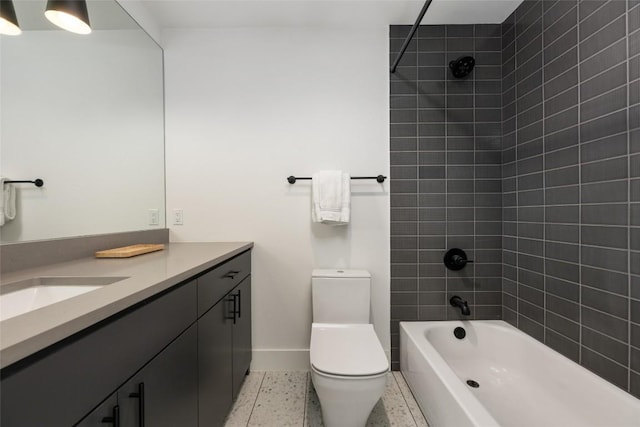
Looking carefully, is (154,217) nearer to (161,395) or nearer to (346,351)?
(161,395)

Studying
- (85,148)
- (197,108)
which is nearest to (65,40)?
(85,148)

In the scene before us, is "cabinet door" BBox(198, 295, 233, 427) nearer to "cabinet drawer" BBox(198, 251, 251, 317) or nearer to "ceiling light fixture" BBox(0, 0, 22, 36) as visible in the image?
"cabinet drawer" BBox(198, 251, 251, 317)

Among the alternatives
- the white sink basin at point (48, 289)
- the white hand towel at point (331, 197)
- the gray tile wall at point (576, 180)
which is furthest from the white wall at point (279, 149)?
the white sink basin at point (48, 289)

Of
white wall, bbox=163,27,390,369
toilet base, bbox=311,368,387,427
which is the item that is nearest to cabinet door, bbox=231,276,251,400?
white wall, bbox=163,27,390,369

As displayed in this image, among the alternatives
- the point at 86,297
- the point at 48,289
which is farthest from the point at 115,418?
the point at 48,289

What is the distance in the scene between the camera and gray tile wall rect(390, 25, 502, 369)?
5.94ft

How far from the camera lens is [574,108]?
1279 mm

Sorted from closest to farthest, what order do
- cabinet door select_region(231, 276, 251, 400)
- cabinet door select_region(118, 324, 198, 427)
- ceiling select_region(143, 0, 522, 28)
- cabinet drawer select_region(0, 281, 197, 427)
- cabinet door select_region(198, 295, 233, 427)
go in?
cabinet drawer select_region(0, 281, 197, 427)
cabinet door select_region(118, 324, 198, 427)
cabinet door select_region(198, 295, 233, 427)
cabinet door select_region(231, 276, 251, 400)
ceiling select_region(143, 0, 522, 28)

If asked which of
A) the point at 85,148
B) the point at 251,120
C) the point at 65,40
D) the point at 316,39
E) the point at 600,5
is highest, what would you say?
the point at 316,39

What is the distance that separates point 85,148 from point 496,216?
2460mm

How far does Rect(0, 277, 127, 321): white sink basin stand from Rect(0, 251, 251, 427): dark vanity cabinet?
24 centimetres

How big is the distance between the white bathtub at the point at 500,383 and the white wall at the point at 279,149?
0.39 meters

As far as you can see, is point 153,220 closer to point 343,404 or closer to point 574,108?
point 343,404

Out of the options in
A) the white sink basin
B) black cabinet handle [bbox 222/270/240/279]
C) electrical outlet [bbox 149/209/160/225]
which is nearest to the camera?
the white sink basin
